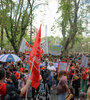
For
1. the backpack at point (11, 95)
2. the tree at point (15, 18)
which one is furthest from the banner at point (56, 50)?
the backpack at point (11, 95)

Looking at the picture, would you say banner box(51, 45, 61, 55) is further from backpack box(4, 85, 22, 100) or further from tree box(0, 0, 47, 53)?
backpack box(4, 85, 22, 100)

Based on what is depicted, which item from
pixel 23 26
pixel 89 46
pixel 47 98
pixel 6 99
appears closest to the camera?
pixel 6 99

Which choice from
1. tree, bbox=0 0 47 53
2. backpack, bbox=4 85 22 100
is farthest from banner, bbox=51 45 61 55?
backpack, bbox=4 85 22 100

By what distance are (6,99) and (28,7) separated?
1406cm

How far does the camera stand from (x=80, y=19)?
21.5m

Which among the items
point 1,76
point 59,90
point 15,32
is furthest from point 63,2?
point 1,76

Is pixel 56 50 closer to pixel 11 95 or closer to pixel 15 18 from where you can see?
pixel 15 18

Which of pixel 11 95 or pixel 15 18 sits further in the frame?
pixel 15 18

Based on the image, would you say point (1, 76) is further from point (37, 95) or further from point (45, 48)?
point (45, 48)

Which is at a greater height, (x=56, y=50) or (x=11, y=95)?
(x=56, y=50)

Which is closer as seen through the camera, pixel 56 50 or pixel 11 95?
pixel 11 95

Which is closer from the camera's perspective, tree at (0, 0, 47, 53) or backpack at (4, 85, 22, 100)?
backpack at (4, 85, 22, 100)

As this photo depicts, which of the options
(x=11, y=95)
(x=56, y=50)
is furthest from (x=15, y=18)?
(x=11, y=95)

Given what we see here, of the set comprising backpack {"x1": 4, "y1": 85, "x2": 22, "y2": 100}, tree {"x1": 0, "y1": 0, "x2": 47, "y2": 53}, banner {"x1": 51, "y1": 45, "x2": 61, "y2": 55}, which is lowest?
backpack {"x1": 4, "y1": 85, "x2": 22, "y2": 100}
